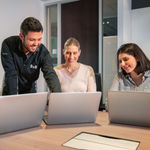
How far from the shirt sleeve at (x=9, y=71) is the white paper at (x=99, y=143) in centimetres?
77

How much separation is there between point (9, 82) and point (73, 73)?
0.76 m

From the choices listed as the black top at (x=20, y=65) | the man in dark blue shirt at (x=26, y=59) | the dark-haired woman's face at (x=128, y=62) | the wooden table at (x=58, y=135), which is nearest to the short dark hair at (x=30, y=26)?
the man in dark blue shirt at (x=26, y=59)

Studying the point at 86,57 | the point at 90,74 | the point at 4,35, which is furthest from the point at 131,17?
the point at 4,35

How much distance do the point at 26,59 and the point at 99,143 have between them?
103 centimetres

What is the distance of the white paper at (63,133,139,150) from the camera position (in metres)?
0.87

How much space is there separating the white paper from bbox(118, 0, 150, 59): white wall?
223 cm

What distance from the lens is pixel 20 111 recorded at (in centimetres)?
106

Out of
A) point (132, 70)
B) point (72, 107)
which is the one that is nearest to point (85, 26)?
point (132, 70)

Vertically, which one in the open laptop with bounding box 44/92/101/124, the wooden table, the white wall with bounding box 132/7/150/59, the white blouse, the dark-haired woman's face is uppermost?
the white wall with bounding box 132/7/150/59

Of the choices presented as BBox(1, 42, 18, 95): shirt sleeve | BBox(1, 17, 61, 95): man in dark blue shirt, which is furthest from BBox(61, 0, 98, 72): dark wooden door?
BBox(1, 42, 18, 95): shirt sleeve

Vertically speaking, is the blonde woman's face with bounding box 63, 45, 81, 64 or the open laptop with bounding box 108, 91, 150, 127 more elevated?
the blonde woman's face with bounding box 63, 45, 81, 64

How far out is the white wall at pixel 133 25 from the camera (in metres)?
2.91

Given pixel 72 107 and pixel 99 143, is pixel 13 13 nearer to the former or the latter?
pixel 72 107

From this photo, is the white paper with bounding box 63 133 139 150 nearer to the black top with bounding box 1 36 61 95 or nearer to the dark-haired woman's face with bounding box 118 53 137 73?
the black top with bounding box 1 36 61 95
